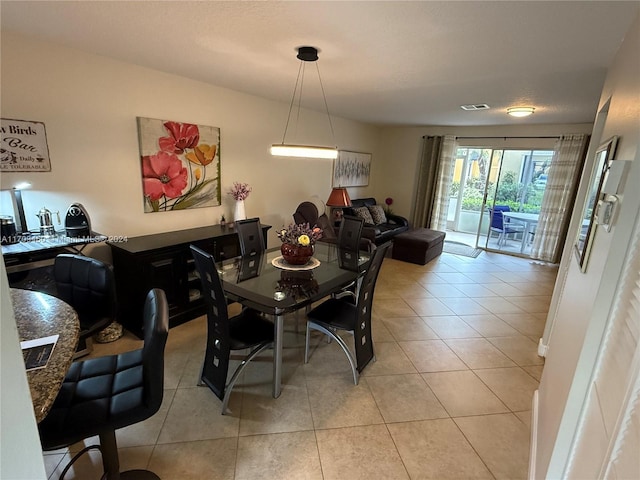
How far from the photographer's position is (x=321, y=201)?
18.4 feet

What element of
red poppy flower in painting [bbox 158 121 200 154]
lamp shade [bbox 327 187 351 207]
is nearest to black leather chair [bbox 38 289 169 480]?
red poppy flower in painting [bbox 158 121 200 154]

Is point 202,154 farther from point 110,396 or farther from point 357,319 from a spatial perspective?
point 110,396

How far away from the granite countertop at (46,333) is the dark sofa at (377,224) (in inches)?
162

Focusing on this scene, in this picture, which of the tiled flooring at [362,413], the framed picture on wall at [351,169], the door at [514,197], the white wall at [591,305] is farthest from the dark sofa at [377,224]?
the white wall at [591,305]

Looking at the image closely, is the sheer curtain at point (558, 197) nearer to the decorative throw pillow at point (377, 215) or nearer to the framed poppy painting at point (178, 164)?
the decorative throw pillow at point (377, 215)

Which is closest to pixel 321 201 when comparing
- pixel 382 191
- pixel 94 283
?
pixel 382 191

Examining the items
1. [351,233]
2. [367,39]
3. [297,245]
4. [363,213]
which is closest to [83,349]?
[297,245]

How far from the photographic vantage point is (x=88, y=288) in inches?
77.1

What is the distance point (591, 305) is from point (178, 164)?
11.4 feet

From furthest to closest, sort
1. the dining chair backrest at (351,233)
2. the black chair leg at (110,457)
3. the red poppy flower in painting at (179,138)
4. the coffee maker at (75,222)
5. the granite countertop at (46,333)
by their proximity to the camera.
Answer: the dining chair backrest at (351,233), the red poppy flower in painting at (179,138), the coffee maker at (75,222), the black chair leg at (110,457), the granite countertop at (46,333)

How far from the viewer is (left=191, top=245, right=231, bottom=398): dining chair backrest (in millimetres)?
1896

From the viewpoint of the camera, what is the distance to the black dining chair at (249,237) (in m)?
2.98

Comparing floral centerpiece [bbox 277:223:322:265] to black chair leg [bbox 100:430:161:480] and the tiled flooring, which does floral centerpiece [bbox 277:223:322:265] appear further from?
black chair leg [bbox 100:430:161:480]

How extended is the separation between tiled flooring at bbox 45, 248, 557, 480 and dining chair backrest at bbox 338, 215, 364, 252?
83 centimetres
